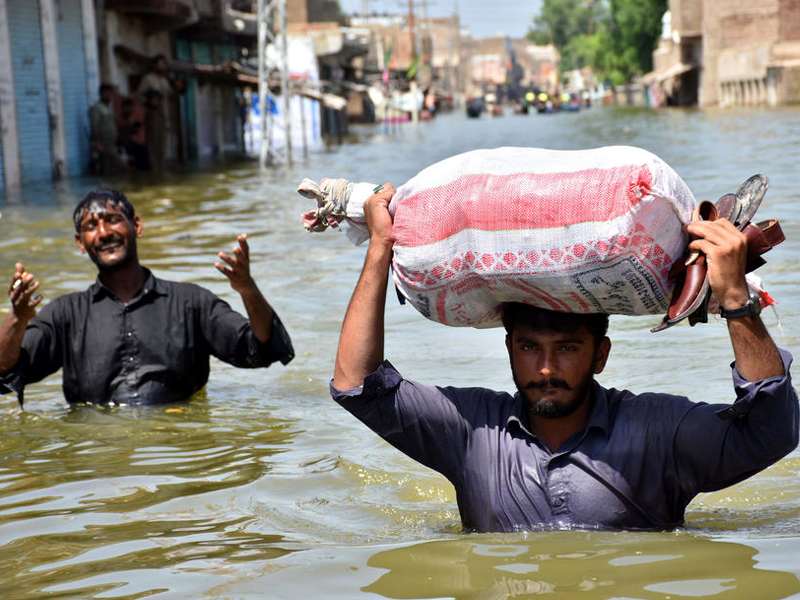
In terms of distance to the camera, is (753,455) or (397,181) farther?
(397,181)

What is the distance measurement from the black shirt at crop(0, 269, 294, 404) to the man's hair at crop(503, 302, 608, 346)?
2.46 m

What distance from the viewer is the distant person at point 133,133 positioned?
24.3 meters

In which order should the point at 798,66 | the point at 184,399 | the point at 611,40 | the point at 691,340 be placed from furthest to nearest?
the point at 611,40 → the point at 798,66 → the point at 691,340 → the point at 184,399

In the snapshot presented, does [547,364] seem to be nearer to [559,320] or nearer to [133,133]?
[559,320]

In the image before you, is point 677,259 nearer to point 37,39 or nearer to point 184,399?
point 184,399

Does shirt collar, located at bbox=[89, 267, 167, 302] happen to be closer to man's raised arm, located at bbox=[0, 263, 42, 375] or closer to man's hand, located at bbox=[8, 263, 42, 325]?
man's raised arm, located at bbox=[0, 263, 42, 375]

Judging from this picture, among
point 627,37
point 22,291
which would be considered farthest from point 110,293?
point 627,37

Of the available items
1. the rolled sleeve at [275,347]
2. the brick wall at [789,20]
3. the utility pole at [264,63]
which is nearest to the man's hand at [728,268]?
the rolled sleeve at [275,347]

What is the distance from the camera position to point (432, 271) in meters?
3.34

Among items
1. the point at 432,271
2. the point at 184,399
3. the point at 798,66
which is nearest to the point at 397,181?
the point at 184,399

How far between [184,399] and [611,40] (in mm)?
83192

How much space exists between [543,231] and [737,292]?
1.69ft

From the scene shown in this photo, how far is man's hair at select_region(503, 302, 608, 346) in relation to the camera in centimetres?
333

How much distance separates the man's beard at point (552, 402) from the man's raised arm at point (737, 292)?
17.8 inches
